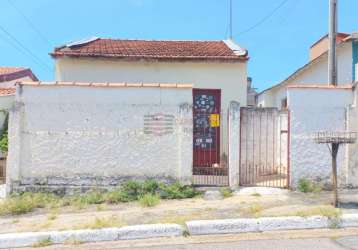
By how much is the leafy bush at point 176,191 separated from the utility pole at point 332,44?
4931 mm

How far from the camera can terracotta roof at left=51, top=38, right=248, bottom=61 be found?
1241 cm

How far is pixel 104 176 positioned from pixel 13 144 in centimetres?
208

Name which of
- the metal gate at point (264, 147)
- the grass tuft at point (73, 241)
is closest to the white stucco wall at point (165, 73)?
the metal gate at point (264, 147)

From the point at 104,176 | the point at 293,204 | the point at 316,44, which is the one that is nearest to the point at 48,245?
the point at 104,176

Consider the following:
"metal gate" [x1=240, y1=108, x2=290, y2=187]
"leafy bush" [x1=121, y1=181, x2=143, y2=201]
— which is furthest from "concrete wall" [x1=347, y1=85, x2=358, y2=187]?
"leafy bush" [x1=121, y1=181, x2=143, y2=201]

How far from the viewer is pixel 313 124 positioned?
9.59 meters

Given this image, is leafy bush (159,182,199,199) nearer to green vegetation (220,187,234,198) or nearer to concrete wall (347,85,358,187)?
green vegetation (220,187,234,198)

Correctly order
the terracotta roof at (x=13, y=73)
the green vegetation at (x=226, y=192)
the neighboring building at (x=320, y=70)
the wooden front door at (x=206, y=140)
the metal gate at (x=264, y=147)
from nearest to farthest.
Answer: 1. the green vegetation at (x=226, y=192)
2. the metal gate at (x=264, y=147)
3. the wooden front door at (x=206, y=140)
4. the neighboring building at (x=320, y=70)
5. the terracotta roof at (x=13, y=73)

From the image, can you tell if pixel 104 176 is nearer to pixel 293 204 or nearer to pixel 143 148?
pixel 143 148

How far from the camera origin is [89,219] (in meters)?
7.55

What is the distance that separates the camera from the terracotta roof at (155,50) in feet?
40.7

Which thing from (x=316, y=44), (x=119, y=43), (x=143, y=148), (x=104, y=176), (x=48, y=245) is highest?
(x=316, y=44)

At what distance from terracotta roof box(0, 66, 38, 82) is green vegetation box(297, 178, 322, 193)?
1982cm

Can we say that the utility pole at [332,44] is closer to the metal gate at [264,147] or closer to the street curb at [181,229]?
the metal gate at [264,147]
